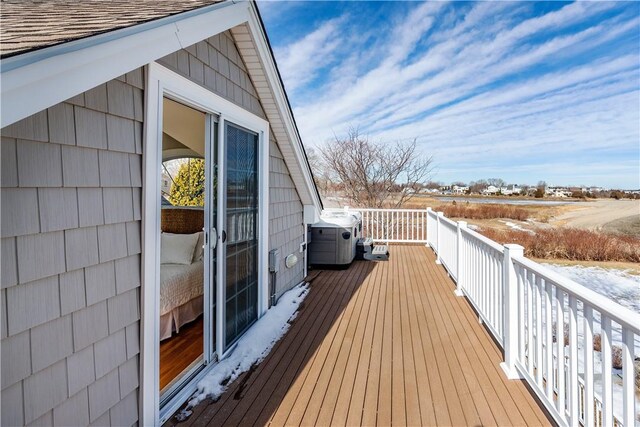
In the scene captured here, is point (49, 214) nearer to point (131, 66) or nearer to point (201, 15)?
point (131, 66)

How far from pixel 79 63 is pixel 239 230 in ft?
6.72

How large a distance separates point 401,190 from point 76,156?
1325 cm

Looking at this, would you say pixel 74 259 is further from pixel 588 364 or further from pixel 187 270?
pixel 588 364

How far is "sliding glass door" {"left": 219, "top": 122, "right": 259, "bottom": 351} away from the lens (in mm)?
2913

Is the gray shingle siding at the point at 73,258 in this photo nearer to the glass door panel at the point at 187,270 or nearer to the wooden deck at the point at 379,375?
the glass door panel at the point at 187,270

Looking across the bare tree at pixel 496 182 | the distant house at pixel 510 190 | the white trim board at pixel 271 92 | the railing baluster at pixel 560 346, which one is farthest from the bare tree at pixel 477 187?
the railing baluster at pixel 560 346

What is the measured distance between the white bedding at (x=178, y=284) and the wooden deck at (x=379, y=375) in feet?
3.46

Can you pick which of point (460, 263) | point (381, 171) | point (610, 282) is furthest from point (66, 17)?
point (381, 171)

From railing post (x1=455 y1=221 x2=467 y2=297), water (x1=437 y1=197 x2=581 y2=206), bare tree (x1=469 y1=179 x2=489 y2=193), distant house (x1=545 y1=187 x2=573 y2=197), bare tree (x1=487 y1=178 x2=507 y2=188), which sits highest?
bare tree (x1=487 y1=178 x2=507 y2=188)

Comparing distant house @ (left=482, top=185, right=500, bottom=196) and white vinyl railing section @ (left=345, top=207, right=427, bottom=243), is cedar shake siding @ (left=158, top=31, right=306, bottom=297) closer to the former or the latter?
white vinyl railing section @ (left=345, top=207, right=427, bottom=243)

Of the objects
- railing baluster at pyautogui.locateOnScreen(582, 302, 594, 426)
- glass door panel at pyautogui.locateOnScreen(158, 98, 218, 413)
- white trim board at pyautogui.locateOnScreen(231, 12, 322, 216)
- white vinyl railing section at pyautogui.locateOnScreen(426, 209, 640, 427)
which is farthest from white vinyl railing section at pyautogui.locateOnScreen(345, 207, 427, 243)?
railing baluster at pyautogui.locateOnScreen(582, 302, 594, 426)

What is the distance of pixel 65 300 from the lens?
1.47 metres

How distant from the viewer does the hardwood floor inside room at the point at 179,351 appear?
2.72 m

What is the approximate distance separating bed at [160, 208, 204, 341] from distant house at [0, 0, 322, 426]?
0.11ft
